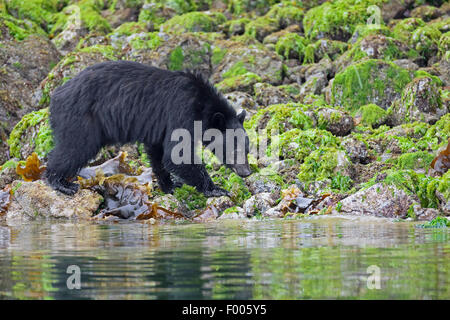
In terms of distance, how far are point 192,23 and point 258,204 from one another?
8649mm

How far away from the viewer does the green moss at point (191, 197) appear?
27.8 feet

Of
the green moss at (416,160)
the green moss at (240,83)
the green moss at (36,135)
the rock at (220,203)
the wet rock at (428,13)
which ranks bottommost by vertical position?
the rock at (220,203)

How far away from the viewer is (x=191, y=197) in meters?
8.56

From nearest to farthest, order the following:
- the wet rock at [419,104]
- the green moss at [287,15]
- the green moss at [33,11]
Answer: the wet rock at [419,104] < the green moss at [287,15] < the green moss at [33,11]

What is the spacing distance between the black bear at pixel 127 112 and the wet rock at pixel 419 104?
3.35m

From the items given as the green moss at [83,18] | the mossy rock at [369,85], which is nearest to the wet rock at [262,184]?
the mossy rock at [369,85]

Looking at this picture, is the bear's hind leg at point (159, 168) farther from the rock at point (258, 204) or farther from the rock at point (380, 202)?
the rock at point (380, 202)

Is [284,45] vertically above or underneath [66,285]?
above

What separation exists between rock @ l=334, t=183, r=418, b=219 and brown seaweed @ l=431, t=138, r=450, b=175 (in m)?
1.02

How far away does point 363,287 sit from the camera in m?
3.30

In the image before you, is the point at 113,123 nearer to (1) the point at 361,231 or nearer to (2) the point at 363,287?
(1) the point at 361,231

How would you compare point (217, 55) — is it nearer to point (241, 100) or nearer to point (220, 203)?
point (241, 100)
